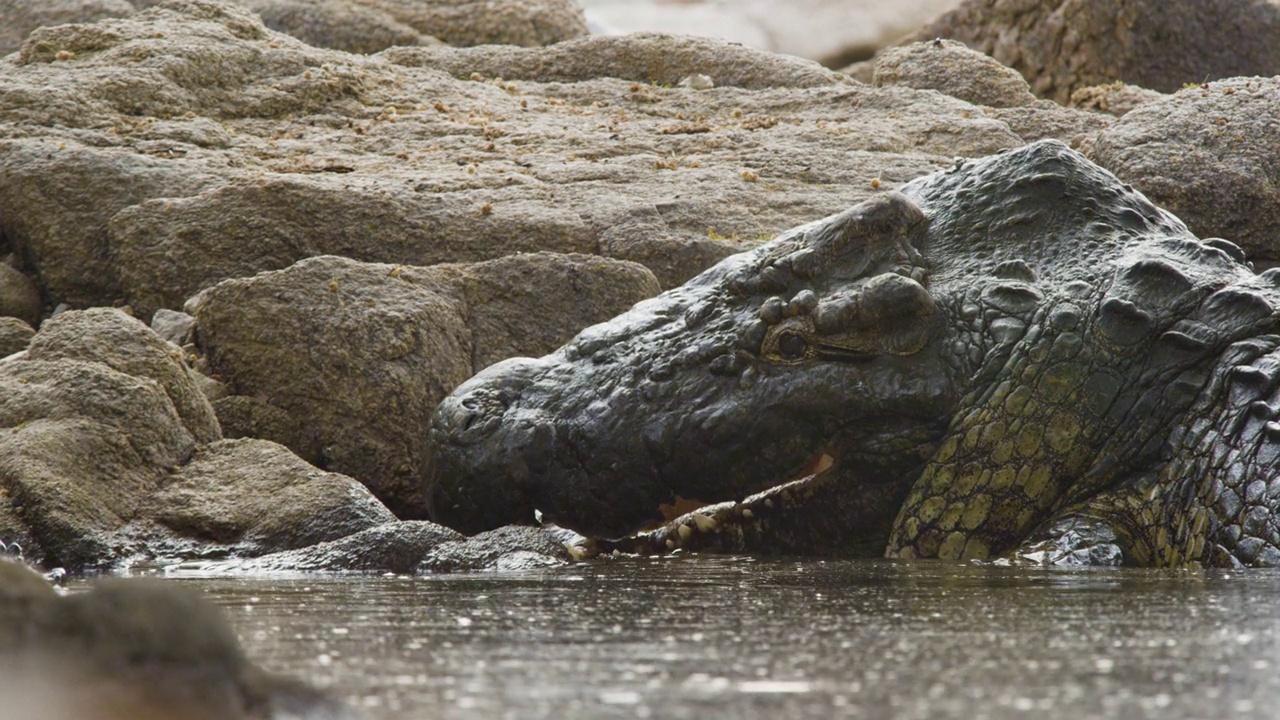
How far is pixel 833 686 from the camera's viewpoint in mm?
1654

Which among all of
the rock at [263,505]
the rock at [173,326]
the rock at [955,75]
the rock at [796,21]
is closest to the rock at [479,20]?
the rock at [955,75]

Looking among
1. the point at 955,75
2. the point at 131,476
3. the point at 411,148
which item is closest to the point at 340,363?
the point at 131,476

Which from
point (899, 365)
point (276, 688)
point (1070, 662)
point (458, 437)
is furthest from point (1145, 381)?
point (276, 688)

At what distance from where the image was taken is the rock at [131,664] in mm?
1401

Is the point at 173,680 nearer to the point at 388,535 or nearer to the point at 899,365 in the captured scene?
the point at 388,535

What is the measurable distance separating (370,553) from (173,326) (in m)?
2.33

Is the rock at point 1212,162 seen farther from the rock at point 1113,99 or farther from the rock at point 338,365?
the rock at point 338,365

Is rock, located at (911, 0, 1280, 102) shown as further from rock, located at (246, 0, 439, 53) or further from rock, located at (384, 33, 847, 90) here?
rock, located at (246, 0, 439, 53)

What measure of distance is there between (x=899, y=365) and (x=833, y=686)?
227cm

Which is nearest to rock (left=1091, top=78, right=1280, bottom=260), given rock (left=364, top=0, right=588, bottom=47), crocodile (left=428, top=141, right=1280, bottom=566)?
crocodile (left=428, top=141, right=1280, bottom=566)

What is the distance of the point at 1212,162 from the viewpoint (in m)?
7.41

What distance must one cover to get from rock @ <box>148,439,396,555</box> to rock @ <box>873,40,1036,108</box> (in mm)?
6608

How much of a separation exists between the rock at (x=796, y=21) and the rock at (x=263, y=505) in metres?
17.7

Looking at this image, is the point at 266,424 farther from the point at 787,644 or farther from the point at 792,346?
the point at 787,644
